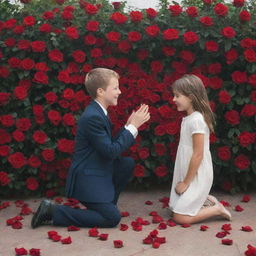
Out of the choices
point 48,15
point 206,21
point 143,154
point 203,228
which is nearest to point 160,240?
point 203,228

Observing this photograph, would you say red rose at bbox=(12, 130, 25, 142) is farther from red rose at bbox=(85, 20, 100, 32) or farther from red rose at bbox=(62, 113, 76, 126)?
red rose at bbox=(85, 20, 100, 32)

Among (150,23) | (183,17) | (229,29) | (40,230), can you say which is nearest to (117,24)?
(150,23)

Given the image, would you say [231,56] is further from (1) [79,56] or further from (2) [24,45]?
(2) [24,45]

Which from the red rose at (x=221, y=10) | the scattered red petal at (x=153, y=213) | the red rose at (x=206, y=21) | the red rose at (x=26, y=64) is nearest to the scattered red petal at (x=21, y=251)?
the scattered red petal at (x=153, y=213)

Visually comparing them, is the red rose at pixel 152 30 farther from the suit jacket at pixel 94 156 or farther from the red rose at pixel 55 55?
the suit jacket at pixel 94 156

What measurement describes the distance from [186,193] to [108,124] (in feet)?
2.58

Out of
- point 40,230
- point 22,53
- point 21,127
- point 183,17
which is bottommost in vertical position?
point 40,230

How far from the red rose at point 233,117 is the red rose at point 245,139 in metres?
0.12

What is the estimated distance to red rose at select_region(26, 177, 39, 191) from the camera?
4.84 metres

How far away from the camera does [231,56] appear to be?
15.4ft

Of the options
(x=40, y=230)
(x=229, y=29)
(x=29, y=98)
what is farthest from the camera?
(x=29, y=98)

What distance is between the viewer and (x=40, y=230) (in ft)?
13.2

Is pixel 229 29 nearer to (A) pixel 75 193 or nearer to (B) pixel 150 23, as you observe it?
(B) pixel 150 23

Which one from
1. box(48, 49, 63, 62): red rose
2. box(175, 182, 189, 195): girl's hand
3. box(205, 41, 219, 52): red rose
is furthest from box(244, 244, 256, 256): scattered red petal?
box(48, 49, 63, 62): red rose
